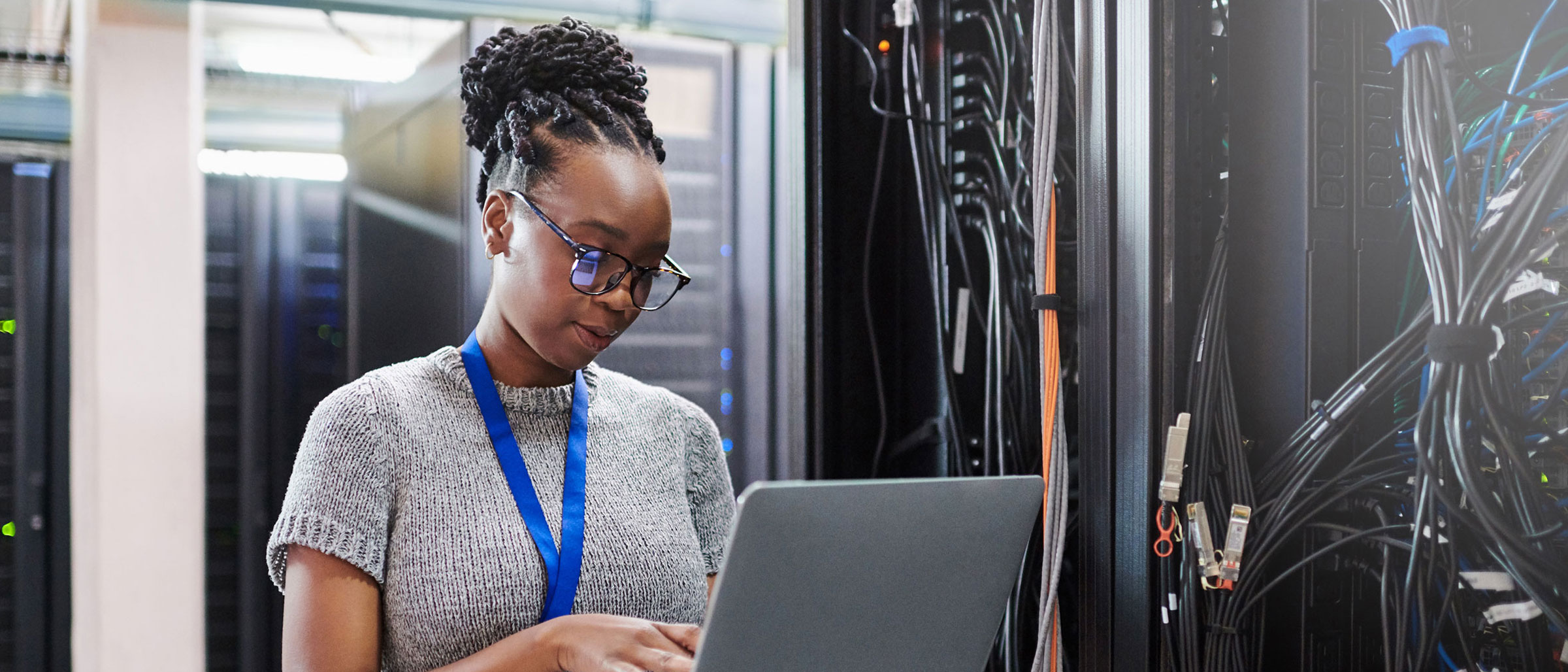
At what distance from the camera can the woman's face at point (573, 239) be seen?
1.02m

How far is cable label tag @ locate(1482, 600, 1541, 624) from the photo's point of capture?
2.94 ft

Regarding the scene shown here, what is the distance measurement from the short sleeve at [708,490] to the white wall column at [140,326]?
1.94m

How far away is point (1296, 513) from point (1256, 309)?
20cm

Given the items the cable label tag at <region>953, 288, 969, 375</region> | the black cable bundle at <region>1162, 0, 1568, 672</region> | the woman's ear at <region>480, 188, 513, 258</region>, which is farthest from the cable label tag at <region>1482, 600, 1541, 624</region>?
the woman's ear at <region>480, 188, 513, 258</region>

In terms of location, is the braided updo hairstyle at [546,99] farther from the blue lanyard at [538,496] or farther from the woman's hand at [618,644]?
the woman's hand at [618,644]

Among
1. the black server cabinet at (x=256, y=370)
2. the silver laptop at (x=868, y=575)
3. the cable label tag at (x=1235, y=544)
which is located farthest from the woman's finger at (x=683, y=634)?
the black server cabinet at (x=256, y=370)

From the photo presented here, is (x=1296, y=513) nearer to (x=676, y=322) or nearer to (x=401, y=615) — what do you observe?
(x=401, y=615)

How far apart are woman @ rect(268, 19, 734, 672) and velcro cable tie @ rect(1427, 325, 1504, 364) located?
0.63 m

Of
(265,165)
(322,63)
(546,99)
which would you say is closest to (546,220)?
(546,99)

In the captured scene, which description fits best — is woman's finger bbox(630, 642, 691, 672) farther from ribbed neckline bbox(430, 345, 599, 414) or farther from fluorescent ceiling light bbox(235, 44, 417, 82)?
fluorescent ceiling light bbox(235, 44, 417, 82)

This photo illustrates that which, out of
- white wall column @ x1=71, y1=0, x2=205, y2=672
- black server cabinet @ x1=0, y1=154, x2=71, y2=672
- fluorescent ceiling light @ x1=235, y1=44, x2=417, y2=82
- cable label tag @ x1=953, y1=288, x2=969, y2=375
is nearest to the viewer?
cable label tag @ x1=953, y1=288, x2=969, y2=375

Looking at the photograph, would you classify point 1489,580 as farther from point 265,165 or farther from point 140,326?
point 265,165

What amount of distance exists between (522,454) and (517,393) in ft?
0.20

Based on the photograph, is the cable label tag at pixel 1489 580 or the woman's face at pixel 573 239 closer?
the cable label tag at pixel 1489 580
